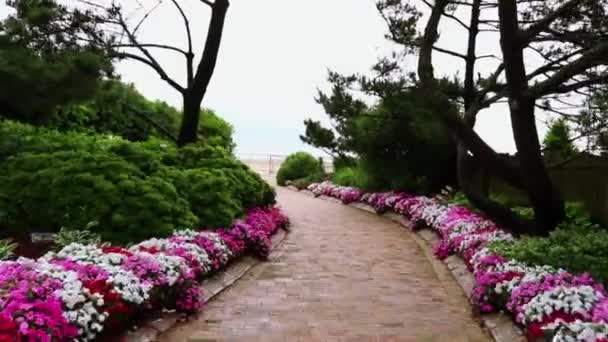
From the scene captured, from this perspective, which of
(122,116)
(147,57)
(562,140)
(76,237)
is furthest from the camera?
(122,116)

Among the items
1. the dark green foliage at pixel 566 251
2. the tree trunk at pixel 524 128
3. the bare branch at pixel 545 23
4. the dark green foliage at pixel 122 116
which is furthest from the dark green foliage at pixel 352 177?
the dark green foliage at pixel 566 251

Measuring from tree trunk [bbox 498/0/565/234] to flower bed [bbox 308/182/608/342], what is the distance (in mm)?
528

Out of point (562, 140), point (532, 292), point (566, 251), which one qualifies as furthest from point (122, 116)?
point (532, 292)

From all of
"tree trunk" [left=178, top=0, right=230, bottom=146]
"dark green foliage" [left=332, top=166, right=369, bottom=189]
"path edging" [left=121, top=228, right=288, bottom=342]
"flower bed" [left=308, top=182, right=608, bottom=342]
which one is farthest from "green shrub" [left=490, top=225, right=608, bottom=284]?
"dark green foliage" [left=332, top=166, right=369, bottom=189]

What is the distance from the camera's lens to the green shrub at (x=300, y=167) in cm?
2467

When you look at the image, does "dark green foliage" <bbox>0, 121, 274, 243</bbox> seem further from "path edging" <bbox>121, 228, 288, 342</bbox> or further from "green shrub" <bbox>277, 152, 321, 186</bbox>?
"green shrub" <bbox>277, 152, 321, 186</bbox>

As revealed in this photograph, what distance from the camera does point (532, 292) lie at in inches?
172

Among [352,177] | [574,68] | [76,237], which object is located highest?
[574,68]

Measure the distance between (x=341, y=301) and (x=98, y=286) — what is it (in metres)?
2.25

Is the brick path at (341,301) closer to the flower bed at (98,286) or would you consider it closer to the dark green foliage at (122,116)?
the flower bed at (98,286)

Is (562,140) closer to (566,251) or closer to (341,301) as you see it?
(566,251)

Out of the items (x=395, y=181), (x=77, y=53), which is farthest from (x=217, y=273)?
(x=395, y=181)

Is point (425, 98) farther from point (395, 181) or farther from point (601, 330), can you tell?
point (395, 181)

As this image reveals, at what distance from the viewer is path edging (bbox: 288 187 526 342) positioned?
14.4 ft
